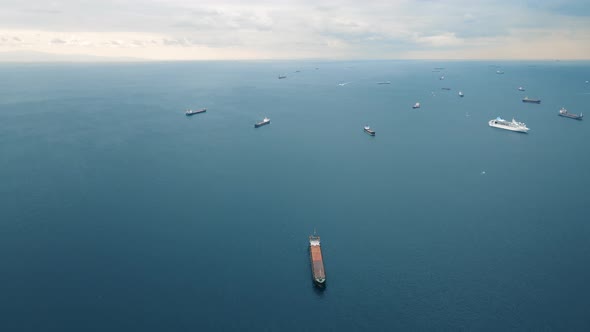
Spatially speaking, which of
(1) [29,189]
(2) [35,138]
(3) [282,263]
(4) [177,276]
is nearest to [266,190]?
(3) [282,263]

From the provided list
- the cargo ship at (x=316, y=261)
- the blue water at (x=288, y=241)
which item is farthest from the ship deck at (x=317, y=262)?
the blue water at (x=288, y=241)

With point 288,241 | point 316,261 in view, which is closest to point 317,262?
point 316,261

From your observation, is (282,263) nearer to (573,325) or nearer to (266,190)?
(266,190)

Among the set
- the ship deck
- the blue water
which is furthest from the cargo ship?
the blue water

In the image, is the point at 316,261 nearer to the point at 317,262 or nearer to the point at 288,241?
the point at 317,262

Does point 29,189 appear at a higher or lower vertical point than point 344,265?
higher

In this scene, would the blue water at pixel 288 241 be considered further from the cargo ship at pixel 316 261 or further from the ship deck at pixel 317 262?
the ship deck at pixel 317 262

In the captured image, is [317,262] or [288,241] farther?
[288,241]

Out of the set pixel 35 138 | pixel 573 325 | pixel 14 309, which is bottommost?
pixel 573 325
